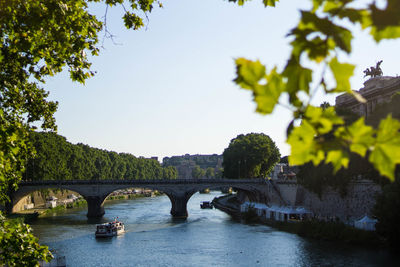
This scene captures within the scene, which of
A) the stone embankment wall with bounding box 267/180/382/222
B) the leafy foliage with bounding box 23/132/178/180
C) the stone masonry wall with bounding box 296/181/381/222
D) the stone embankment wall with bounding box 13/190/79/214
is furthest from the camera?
the leafy foliage with bounding box 23/132/178/180

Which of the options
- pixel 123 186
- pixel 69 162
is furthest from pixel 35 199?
pixel 123 186

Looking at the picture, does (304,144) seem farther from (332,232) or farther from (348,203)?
(348,203)

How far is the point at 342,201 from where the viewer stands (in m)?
42.2

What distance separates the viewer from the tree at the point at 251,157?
72.9m

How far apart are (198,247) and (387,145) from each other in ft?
110

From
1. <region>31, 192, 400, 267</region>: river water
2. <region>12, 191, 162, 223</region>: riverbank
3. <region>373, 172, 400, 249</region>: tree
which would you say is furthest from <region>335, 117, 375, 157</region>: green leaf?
<region>12, 191, 162, 223</region>: riverbank

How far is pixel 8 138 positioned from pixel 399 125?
259 inches

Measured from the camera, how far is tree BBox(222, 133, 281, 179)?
72938 mm

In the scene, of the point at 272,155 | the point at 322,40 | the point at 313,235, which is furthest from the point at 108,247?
the point at 272,155

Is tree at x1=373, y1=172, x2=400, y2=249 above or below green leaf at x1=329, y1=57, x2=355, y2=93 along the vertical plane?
below

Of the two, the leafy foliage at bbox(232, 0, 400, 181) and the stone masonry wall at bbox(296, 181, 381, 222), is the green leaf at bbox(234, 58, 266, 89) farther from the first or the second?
the stone masonry wall at bbox(296, 181, 381, 222)

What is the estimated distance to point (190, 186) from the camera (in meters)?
60.4

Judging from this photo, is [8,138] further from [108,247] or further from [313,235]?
[313,235]

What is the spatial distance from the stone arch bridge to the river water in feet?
30.2
